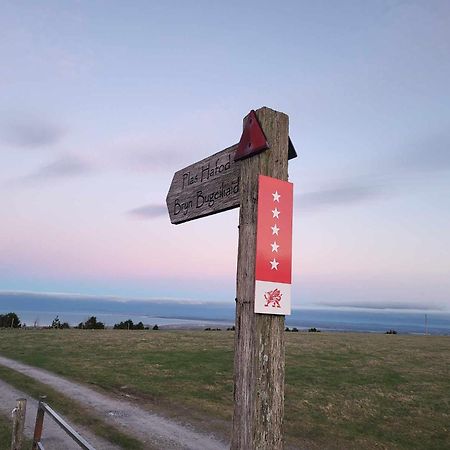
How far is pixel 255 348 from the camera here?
354 cm

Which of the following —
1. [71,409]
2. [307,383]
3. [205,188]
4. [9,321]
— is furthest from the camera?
[9,321]

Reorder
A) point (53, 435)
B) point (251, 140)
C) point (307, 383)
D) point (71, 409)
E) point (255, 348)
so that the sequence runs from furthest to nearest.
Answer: point (307, 383) → point (71, 409) → point (53, 435) → point (251, 140) → point (255, 348)

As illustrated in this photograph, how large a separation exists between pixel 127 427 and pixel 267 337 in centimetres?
877

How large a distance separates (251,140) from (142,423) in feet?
31.9

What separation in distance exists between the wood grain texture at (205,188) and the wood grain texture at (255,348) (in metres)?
0.31

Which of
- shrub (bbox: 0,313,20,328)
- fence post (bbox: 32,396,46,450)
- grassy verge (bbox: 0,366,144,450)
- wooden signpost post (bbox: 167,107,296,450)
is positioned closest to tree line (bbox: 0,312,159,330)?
shrub (bbox: 0,313,20,328)

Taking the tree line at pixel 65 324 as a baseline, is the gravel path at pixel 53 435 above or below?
below

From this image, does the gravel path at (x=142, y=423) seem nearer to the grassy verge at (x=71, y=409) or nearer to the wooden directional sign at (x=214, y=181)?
the grassy verge at (x=71, y=409)

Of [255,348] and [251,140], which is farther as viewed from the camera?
[251,140]

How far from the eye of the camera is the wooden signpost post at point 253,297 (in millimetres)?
3504

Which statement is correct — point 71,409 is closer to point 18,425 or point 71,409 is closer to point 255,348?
point 18,425

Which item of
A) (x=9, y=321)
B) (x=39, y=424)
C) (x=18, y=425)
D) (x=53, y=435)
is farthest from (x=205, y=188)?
(x=9, y=321)

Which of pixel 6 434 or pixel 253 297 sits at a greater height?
pixel 253 297

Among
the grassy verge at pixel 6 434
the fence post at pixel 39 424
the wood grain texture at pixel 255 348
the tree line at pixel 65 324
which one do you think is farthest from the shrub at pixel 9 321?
the wood grain texture at pixel 255 348
